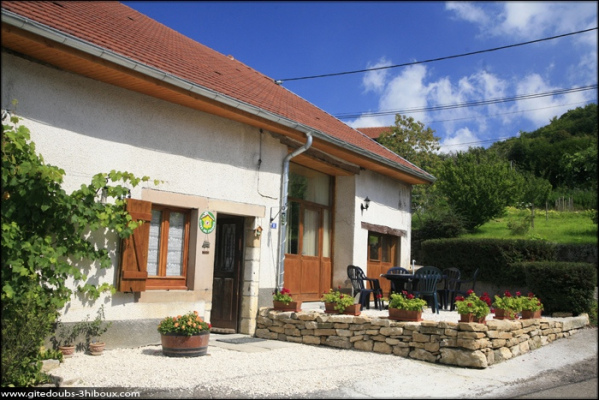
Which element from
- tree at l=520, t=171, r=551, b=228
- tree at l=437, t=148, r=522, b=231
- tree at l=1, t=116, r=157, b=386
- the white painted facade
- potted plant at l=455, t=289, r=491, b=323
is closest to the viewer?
tree at l=1, t=116, r=157, b=386

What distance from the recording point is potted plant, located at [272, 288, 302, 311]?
28.3ft

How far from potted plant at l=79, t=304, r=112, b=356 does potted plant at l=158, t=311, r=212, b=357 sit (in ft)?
2.31

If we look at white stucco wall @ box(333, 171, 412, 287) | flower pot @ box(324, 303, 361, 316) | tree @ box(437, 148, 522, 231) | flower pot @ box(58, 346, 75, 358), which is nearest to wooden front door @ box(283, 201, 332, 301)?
white stucco wall @ box(333, 171, 412, 287)

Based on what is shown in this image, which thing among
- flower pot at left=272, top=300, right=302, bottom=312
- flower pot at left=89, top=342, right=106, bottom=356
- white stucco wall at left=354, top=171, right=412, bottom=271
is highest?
white stucco wall at left=354, top=171, right=412, bottom=271

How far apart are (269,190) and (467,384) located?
463 centimetres

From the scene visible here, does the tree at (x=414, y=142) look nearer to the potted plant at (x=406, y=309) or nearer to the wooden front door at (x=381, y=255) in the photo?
the wooden front door at (x=381, y=255)

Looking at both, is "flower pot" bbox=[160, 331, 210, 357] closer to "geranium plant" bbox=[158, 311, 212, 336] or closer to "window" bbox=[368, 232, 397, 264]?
"geranium plant" bbox=[158, 311, 212, 336]

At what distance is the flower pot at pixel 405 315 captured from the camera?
743 cm

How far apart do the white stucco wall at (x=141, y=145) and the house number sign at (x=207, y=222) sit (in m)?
0.14

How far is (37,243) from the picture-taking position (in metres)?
5.73

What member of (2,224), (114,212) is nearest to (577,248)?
(114,212)

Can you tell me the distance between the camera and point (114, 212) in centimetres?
660

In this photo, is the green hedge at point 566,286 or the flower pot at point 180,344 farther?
the green hedge at point 566,286

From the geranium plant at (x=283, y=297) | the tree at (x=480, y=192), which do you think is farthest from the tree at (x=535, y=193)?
the geranium plant at (x=283, y=297)
